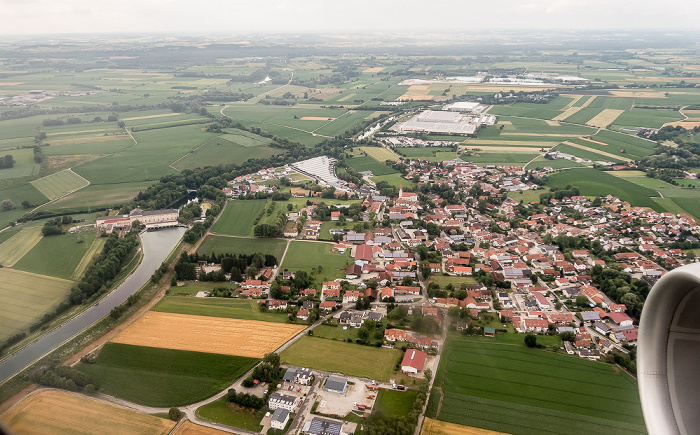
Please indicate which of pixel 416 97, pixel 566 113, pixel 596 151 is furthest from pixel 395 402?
pixel 416 97

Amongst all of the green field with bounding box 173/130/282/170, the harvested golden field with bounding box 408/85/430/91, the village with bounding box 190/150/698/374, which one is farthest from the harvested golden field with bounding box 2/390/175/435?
the harvested golden field with bounding box 408/85/430/91

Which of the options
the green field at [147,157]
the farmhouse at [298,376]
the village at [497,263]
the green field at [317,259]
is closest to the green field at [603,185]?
the village at [497,263]

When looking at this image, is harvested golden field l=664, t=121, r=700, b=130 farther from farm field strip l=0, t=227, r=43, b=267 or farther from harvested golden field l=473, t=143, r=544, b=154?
farm field strip l=0, t=227, r=43, b=267

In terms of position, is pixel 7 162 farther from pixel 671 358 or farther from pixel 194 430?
pixel 671 358

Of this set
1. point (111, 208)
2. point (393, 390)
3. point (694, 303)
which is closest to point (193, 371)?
point (393, 390)

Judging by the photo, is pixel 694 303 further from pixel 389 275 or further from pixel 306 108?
pixel 306 108

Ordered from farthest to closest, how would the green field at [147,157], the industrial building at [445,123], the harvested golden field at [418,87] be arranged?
the harvested golden field at [418,87]
the industrial building at [445,123]
the green field at [147,157]

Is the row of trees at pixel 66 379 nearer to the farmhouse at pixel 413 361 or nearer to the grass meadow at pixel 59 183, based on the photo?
the farmhouse at pixel 413 361
